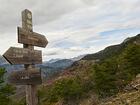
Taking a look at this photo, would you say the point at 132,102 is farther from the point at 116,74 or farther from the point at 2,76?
the point at 116,74

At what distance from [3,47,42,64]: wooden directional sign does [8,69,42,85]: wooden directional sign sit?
332mm

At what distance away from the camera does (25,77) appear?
1086cm

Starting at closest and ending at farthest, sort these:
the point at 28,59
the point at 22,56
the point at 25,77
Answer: the point at 22,56 → the point at 25,77 → the point at 28,59

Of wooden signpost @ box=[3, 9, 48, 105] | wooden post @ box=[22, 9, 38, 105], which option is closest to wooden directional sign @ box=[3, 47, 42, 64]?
wooden signpost @ box=[3, 9, 48, 105]

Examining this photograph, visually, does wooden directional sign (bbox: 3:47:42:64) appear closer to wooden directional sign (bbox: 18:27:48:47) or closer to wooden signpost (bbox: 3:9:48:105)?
wooden signpost (bbox: 3:9:48:105)

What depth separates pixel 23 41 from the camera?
35.0 ft

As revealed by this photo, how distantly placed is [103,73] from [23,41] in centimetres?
4164

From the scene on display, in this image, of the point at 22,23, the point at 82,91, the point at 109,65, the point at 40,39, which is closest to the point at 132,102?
the point at 40,39

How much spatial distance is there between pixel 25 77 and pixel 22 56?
70 centimetres

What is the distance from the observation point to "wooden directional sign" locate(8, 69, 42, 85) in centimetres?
1062

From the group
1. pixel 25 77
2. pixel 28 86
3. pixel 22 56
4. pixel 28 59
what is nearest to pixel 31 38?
pixel 28 59

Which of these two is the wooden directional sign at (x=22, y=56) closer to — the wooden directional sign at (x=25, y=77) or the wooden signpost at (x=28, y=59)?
the wooden signpost at (x=28, y=59)

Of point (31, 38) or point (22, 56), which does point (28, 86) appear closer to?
point (22, 56)

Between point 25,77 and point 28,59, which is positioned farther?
point 28,59
